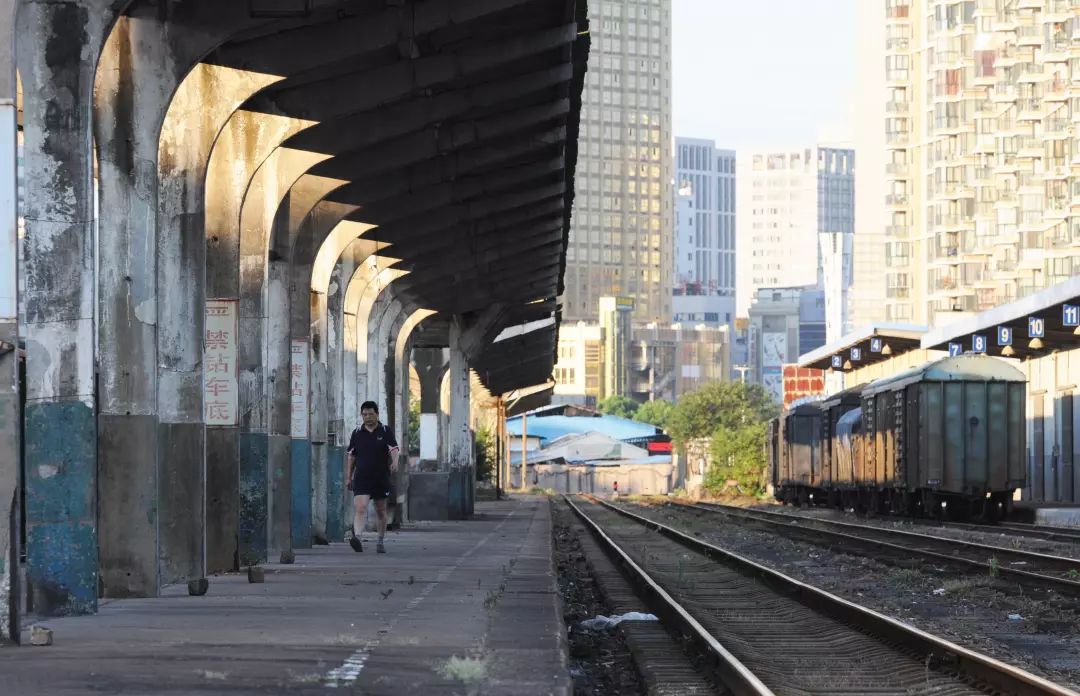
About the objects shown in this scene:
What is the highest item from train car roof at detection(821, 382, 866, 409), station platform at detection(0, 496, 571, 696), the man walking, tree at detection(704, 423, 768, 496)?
train car roof at detection(821, 382, 866, 409)

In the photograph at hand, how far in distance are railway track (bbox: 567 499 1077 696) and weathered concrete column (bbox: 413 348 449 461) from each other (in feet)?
98.0

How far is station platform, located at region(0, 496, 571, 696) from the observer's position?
29.2 ft

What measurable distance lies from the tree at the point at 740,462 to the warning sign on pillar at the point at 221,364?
74.0 m

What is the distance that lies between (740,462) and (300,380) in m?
72.9

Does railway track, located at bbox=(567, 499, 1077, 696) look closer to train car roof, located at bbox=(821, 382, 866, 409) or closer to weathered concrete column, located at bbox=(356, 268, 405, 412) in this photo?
weathered concrete column, located at bbox=(356, 268, 405, 412)

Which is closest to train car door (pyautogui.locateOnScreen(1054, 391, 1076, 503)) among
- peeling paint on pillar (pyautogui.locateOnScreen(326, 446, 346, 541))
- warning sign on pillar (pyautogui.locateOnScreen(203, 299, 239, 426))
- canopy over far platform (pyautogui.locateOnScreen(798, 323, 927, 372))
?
canopy over far platform (pyautogui.locateOnScreen(798, 323, 927, 372))

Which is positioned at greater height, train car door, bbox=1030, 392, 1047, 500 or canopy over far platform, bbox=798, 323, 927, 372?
canopy over far platform, bbox=798, 323, 927, 372

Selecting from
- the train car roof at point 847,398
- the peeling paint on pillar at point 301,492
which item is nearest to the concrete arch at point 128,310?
the peeling paint on pillar at point 301,492

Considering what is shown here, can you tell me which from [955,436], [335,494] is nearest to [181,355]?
[335,494]

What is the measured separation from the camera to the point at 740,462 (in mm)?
95812

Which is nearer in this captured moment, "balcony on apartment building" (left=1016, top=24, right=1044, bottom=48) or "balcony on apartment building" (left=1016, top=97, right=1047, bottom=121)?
"balcony on apartment building" (left=1016, top=97, right=1047, bottom=121)

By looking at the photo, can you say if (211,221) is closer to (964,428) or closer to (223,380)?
(223,380)

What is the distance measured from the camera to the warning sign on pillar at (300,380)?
24.2 m

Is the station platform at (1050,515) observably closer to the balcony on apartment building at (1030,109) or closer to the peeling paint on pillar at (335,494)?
the peeling paint on pillar at (335,494)
